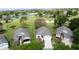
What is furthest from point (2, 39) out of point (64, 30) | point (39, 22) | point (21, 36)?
point (64, 30)

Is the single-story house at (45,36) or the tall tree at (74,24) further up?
the tall tree at (74,24)

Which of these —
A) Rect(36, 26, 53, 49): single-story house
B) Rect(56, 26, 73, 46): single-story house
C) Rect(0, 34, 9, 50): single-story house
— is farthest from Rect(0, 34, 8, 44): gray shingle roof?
Rect(56, 26, 73, 46): single-story house

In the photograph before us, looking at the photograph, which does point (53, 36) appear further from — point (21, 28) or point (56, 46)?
point (21, 28)

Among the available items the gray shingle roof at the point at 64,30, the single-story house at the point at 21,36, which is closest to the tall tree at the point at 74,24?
the gray shingle roof at the point at 64,30

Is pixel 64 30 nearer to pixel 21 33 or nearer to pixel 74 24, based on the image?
pixel 74 24

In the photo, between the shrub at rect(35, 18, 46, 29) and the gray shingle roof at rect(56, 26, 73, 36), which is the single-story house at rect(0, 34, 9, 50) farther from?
the gray shingle roof at rect(56, 26, 73, 36)

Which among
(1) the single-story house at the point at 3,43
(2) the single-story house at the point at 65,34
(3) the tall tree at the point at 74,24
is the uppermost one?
(3) the tall tree at the point at 74,24

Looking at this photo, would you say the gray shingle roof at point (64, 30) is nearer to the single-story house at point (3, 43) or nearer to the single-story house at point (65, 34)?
the single-story house at point (65, 34)
